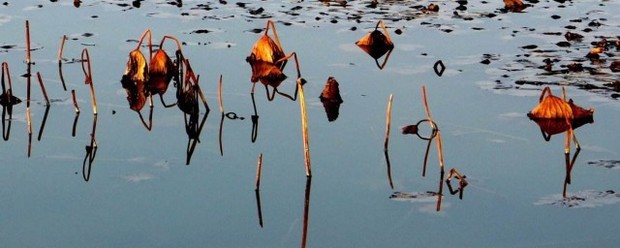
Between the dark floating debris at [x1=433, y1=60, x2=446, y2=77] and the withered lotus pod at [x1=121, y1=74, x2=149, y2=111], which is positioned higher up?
the dark floating debris at [x1=433, y1=60, x2=446, y2=77]

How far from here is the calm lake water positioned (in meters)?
4.95

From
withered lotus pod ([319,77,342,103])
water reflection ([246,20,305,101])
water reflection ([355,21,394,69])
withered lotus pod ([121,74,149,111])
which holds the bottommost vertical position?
withered lotus pod ([121,74,149,111])

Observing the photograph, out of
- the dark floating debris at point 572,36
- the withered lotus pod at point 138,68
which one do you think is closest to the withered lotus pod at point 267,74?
the withered lotus pod at point 138,68

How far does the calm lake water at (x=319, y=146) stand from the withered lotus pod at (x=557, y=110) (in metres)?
0.09

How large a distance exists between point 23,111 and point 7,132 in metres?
0.40

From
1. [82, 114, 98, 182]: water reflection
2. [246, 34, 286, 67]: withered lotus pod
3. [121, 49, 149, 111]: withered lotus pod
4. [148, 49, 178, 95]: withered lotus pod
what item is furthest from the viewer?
[246, 34, 286, 67]: withered lotus pod

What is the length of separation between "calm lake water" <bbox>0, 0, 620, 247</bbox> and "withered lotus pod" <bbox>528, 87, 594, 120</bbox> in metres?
0.09

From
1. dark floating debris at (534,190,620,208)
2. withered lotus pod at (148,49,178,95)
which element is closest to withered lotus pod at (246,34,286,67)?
withered lotus pod at (148,49,178,95)

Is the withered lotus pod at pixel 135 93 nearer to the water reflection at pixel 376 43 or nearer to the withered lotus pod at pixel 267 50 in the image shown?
the withered lotus pod at pixel 267 50

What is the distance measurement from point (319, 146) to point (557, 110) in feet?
4.25

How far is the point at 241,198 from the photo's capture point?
5.29 metres

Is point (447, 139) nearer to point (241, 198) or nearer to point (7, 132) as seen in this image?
point (241, 198)

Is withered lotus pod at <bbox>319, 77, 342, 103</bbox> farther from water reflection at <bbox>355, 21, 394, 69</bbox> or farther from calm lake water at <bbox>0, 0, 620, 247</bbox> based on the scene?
water reflection at <bbox>355, 21, 394, 69</bbox>

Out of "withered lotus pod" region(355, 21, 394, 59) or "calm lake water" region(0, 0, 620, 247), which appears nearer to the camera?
"calm lake water" region(0, 0, 620, 247)
